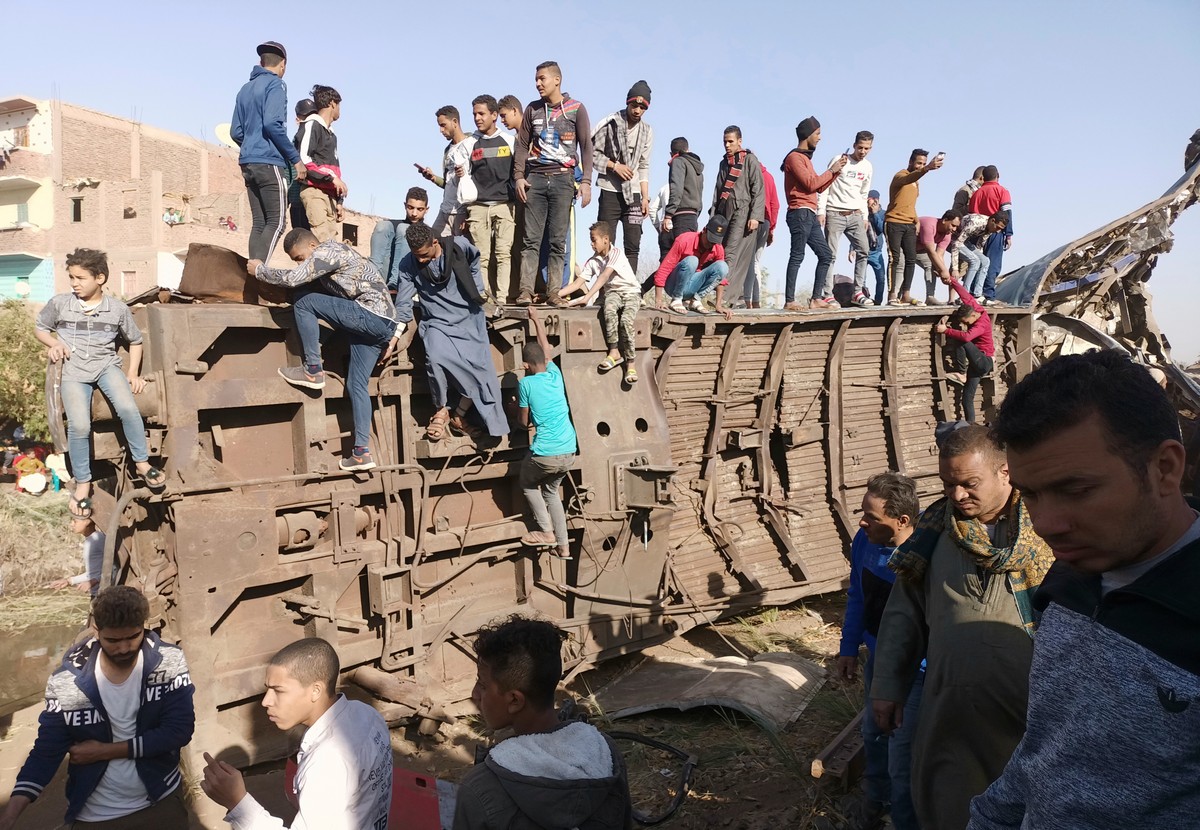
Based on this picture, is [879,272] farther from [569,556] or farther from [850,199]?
[569,556]

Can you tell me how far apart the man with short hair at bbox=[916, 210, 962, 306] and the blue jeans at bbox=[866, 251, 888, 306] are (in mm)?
433

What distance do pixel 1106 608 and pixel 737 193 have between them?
826 cm

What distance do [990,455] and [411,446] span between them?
461 centimetres

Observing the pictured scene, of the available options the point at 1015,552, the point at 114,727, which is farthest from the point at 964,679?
the point at 114,727

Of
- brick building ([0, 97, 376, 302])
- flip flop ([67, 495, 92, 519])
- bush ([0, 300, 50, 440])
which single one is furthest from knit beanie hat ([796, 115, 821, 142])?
brick building ([0, 97, 376, 302])

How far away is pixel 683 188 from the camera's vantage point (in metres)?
9.31

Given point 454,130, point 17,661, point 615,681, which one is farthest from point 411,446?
point 17,661

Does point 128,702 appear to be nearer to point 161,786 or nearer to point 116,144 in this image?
point 161,786

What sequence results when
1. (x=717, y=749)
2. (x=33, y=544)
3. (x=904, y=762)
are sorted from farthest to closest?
(x=33, y=544) → (x=717, y=749) → (x=904, y=762)

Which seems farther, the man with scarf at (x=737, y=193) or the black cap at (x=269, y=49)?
the man with scarf at (x=737, y=193)

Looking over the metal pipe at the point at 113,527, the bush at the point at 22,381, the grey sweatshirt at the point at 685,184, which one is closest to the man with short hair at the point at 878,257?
the grey sweatshirt at the point at 685,184

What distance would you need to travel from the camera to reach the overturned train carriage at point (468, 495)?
5684 millimetres

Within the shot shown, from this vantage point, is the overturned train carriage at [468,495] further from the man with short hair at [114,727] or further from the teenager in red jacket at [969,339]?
the man with short hair at [114,727]

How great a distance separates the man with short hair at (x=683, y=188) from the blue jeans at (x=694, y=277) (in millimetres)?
725
